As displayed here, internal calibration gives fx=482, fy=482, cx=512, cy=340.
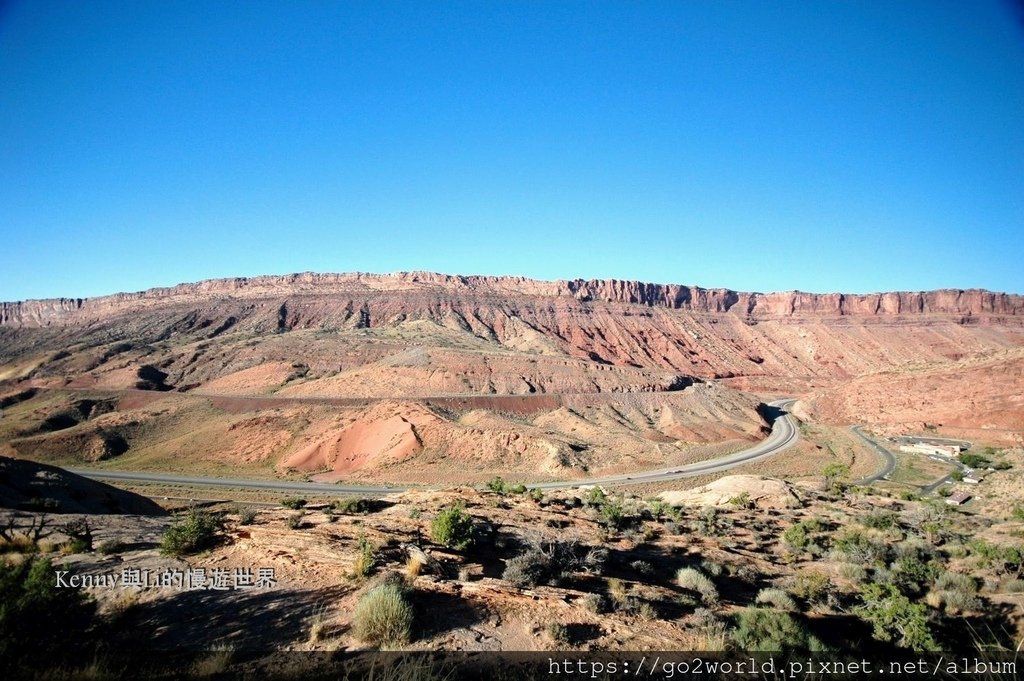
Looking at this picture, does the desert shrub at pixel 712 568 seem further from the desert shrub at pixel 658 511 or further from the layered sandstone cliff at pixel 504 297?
A: the layered sandstone cliff at pixel 504 297

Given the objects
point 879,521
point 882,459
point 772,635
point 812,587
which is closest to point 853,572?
point 812,587

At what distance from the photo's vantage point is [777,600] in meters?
10.2

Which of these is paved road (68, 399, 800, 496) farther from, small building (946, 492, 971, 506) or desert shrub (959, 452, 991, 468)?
small building (946, 492, 971, 506)

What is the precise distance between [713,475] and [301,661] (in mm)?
40712

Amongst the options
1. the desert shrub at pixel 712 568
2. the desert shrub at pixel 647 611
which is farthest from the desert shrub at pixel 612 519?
the desert shrub at pixel 647 611

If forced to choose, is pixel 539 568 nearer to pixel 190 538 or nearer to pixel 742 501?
pixel 190 538

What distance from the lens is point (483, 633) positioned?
7125 millimetres

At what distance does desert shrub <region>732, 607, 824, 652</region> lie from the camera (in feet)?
24.1

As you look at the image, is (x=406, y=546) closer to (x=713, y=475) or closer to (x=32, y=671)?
(x=32, y=671)

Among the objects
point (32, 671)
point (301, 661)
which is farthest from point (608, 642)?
point (32, 671)

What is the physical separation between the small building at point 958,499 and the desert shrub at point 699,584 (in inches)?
1146

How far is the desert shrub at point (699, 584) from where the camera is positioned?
1009 centimetres

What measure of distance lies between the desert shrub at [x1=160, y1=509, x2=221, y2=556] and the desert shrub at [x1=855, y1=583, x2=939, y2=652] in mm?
13519

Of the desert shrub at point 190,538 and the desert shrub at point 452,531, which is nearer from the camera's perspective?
the desert shrub at point 190,538
